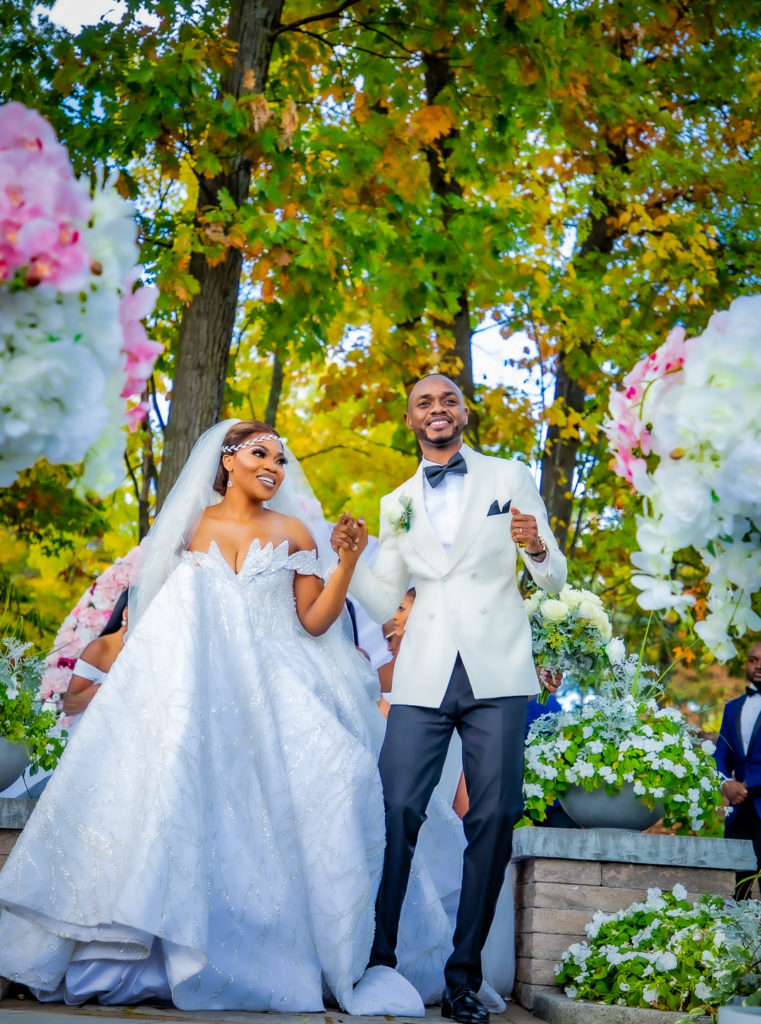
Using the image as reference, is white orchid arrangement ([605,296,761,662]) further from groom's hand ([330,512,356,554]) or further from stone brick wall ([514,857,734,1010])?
stone brick wall ([514,857,734,1010])

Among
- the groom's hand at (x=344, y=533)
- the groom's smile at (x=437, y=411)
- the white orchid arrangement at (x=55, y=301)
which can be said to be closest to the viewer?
the white orchid arrangement at (x=55, y=301)

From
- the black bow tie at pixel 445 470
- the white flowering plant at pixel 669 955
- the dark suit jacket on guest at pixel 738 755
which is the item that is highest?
the black bow tie at pixel 445 470

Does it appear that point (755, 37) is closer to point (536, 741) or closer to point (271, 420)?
point (271, 420)

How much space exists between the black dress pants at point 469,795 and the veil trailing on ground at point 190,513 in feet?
3.91

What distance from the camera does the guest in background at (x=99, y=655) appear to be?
754 cm

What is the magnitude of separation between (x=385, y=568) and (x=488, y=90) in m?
5.59

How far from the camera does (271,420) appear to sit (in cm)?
1166

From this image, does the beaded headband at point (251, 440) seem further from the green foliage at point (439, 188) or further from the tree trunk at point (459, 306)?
the tree trunk at point (459, 306)

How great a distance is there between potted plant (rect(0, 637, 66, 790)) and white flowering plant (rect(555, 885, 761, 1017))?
102 inches

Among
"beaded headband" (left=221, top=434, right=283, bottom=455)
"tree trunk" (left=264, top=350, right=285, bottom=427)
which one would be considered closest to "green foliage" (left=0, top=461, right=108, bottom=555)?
"tree trunk" (left=264, top=350, right=285, bottom=427)

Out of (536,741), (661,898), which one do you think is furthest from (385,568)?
(661,898)

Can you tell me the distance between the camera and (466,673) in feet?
16.3

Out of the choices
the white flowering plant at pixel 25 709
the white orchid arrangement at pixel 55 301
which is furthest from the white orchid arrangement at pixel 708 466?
the white flowering plant at pixel 25 709

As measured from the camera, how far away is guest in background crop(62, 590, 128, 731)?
24.7 ft
